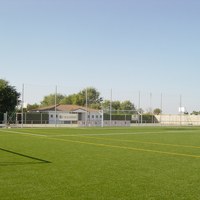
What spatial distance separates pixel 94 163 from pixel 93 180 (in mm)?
2741

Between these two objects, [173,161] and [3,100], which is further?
[3,100]

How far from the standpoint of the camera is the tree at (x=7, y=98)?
5628 centimetres

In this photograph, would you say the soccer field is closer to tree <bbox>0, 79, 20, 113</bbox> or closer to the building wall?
tree <bbox>0, 79, 20, 113</bbox>

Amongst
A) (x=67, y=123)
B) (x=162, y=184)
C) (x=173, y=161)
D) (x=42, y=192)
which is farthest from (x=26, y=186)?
(x=67, y=123)

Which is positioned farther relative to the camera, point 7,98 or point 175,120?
point 175,120

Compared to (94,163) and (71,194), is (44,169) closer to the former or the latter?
(94,163)

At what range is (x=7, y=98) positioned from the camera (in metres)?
56.7

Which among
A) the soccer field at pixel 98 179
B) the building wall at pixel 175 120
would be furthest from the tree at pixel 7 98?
the soccer field at pixel 98 179

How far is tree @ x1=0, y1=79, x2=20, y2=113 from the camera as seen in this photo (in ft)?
185

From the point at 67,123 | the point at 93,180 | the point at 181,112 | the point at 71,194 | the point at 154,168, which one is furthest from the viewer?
the point at 181,112

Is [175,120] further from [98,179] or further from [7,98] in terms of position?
[98,179]

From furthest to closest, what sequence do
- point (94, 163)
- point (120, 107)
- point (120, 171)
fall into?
point (120, 107) → point (94, 163) → point (120, 171)

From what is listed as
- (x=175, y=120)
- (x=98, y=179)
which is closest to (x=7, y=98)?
(x=175, y=120)

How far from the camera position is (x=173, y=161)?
1131 cm
